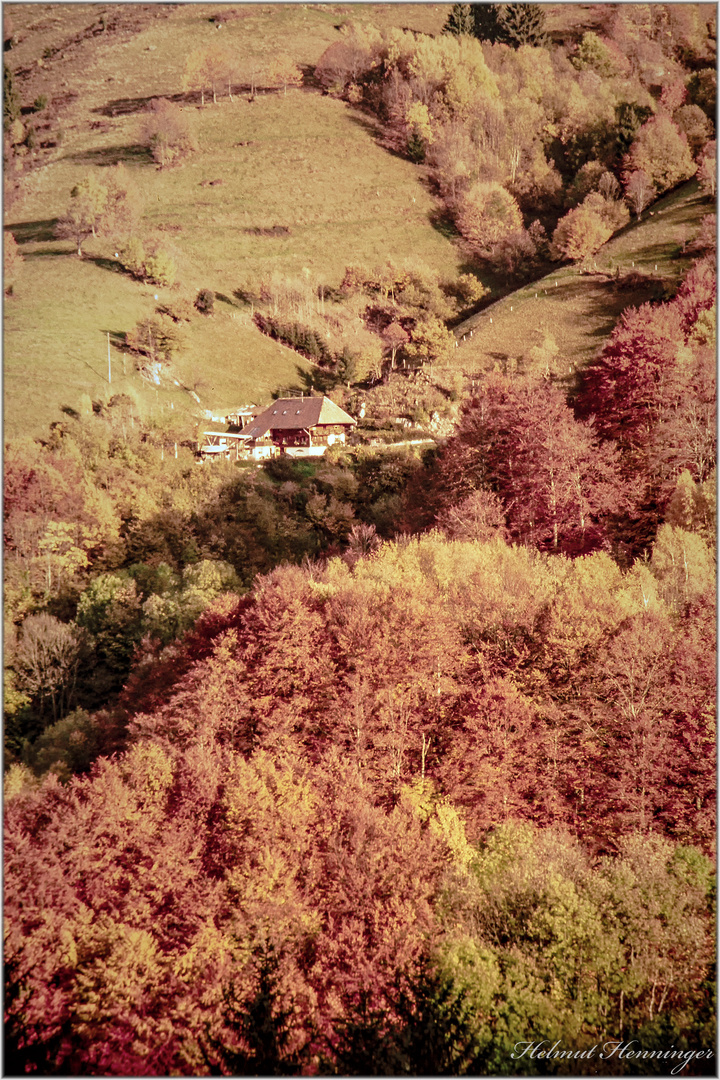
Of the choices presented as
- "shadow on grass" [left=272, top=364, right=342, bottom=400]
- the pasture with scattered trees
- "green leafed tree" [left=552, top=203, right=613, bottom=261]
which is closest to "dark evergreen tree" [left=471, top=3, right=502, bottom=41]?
the pasture with scattered trees

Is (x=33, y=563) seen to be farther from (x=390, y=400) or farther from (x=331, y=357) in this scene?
(x=331, y=357)

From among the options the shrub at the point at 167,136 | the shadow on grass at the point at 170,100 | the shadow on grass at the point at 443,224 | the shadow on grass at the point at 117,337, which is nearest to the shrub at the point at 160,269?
the shadow on grass at the point at 117,337

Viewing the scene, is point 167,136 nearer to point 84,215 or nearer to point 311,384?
point 84,215

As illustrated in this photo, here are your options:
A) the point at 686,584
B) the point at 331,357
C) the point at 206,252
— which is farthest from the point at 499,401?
the point at 206,252

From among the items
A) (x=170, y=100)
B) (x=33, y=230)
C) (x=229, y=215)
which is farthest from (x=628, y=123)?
(x=33, y=230)

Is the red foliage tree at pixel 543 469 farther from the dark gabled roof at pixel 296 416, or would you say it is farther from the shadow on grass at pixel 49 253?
the shadow on grass at pixel 49 253

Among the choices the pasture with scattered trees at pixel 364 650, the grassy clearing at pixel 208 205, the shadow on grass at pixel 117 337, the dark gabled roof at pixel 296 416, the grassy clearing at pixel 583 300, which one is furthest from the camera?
the shadow on grass at pixel 117 337
